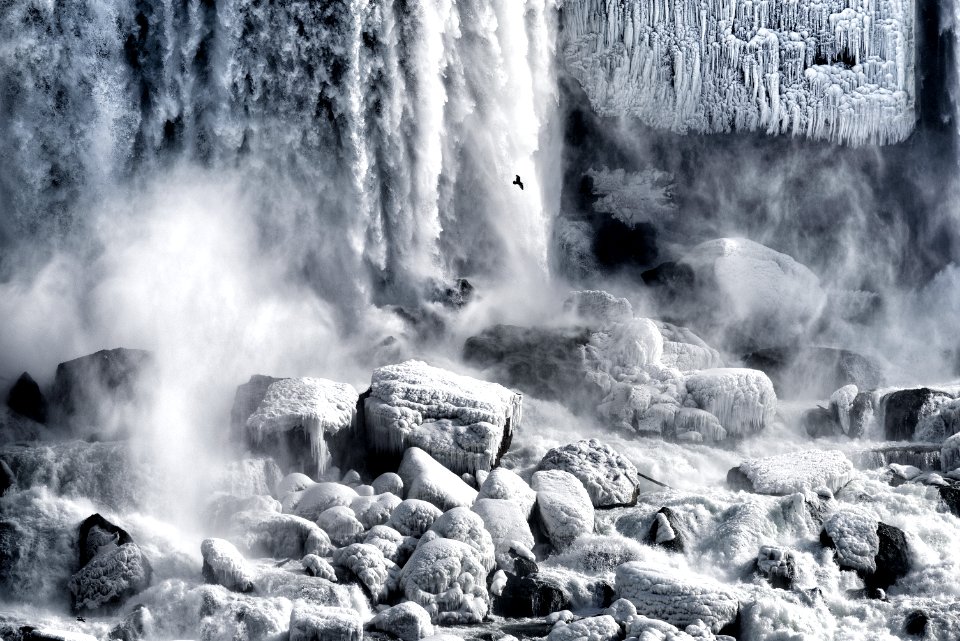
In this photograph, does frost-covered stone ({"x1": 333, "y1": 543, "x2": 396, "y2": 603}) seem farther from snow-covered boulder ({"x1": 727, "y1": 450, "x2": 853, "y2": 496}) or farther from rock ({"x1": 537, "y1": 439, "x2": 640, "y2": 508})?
snow-covered boulder ({"x1": 727, "y1": 450, "x2": 853, "y2": 496})

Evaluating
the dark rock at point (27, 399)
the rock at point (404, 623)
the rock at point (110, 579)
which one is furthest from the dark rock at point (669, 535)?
the dark rock at point (27, 399)

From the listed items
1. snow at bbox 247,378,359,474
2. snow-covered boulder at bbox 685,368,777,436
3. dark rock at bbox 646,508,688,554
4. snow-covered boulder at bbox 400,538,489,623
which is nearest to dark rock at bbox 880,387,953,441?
snow-covered boulder at bbox 685,368,777,436

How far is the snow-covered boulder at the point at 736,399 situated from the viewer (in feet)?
57.5

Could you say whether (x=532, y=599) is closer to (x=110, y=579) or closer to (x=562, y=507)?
(x=562, y=507)

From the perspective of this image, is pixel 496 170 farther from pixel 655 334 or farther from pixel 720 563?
pixel 720 563

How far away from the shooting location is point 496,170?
72.1ft

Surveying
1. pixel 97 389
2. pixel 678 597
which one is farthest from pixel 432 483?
pixel 97 389

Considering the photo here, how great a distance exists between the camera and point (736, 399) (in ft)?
57.7

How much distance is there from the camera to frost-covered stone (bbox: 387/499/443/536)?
12266mm

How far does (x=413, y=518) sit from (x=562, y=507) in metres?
1.68

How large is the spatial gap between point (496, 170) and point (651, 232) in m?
4.27

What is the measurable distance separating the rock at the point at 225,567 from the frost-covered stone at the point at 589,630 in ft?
8.57

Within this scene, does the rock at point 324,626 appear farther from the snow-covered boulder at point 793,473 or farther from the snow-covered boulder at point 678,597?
the snow-covered boulder at point 793,473

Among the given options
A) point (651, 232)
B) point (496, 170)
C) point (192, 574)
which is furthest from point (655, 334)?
point (192, 574)
